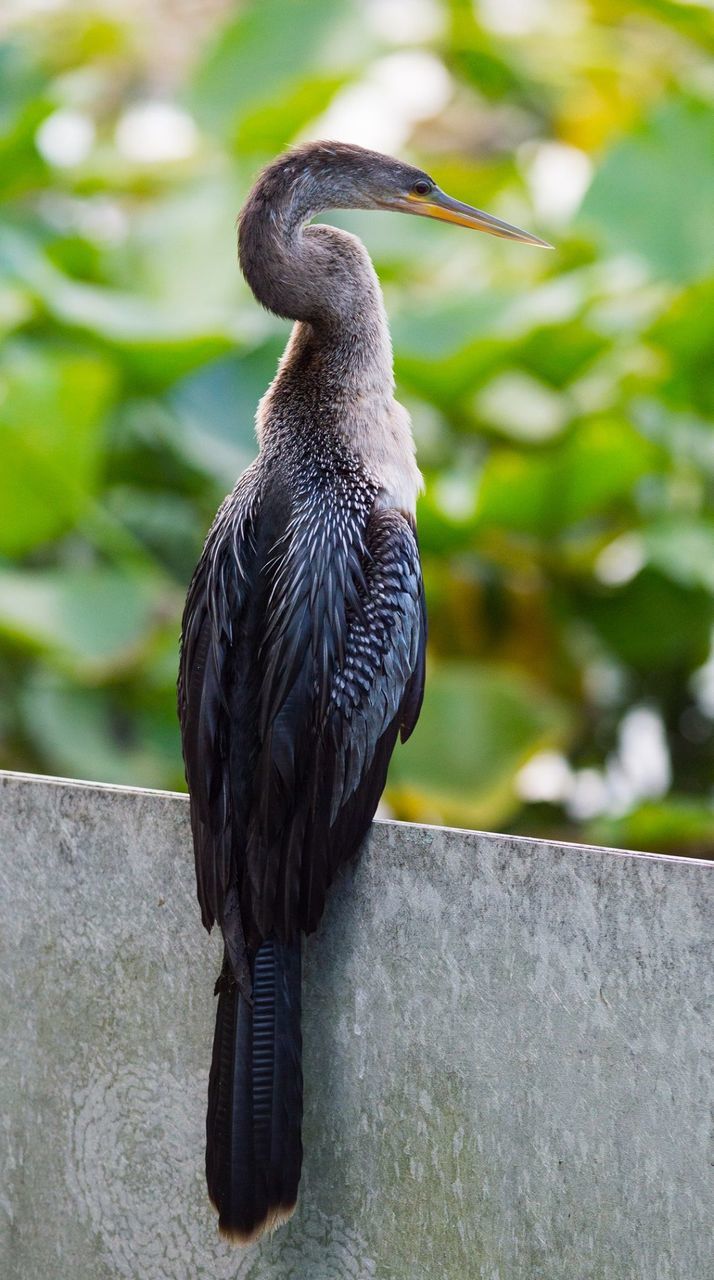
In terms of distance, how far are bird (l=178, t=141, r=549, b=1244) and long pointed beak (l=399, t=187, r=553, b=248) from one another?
6 centimetres

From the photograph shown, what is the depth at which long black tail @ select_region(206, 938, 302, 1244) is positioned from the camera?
1434 millimetres

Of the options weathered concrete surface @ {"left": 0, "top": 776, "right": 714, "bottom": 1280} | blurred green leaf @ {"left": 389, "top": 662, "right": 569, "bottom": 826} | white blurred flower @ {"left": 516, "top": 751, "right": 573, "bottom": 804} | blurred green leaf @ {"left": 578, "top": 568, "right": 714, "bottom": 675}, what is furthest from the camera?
white blurred flower @ {"left": 516, "top": 751, "right": 573, "bottom": 804}

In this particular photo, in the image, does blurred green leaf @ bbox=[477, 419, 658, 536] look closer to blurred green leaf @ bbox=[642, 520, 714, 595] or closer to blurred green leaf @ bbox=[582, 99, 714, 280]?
blurred green leaf @ bbox=[642, 520, 714, 595]

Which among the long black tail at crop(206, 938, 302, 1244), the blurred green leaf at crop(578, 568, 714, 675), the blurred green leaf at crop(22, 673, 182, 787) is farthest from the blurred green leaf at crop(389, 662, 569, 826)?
the long black tail at crop(206, 938, 302, 1244)

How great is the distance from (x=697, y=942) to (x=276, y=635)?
0.56 m

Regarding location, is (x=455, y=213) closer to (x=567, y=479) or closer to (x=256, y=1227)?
(x=256, y=1227)

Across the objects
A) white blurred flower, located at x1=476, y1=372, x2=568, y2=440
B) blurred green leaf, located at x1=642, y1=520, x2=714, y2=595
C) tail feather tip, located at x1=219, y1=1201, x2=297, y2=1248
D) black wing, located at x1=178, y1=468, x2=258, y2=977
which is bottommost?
tail feather tip, located at x1=219, y1=1201, x2=297, y2=1248

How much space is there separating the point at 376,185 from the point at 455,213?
14 cm

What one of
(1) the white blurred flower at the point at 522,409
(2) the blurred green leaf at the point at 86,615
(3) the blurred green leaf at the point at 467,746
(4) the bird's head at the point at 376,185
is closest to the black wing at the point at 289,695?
(4) the bird's head at the point at 376,185

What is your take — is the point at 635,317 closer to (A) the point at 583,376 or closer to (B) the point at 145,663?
(A) the point at 583,376

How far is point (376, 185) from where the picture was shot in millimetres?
1861

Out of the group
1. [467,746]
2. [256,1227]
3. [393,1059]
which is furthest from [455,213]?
[467,746]

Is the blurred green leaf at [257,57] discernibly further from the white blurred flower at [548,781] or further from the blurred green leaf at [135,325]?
the white blurred flower at [548,781]

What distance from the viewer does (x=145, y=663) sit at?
433 centimetres
